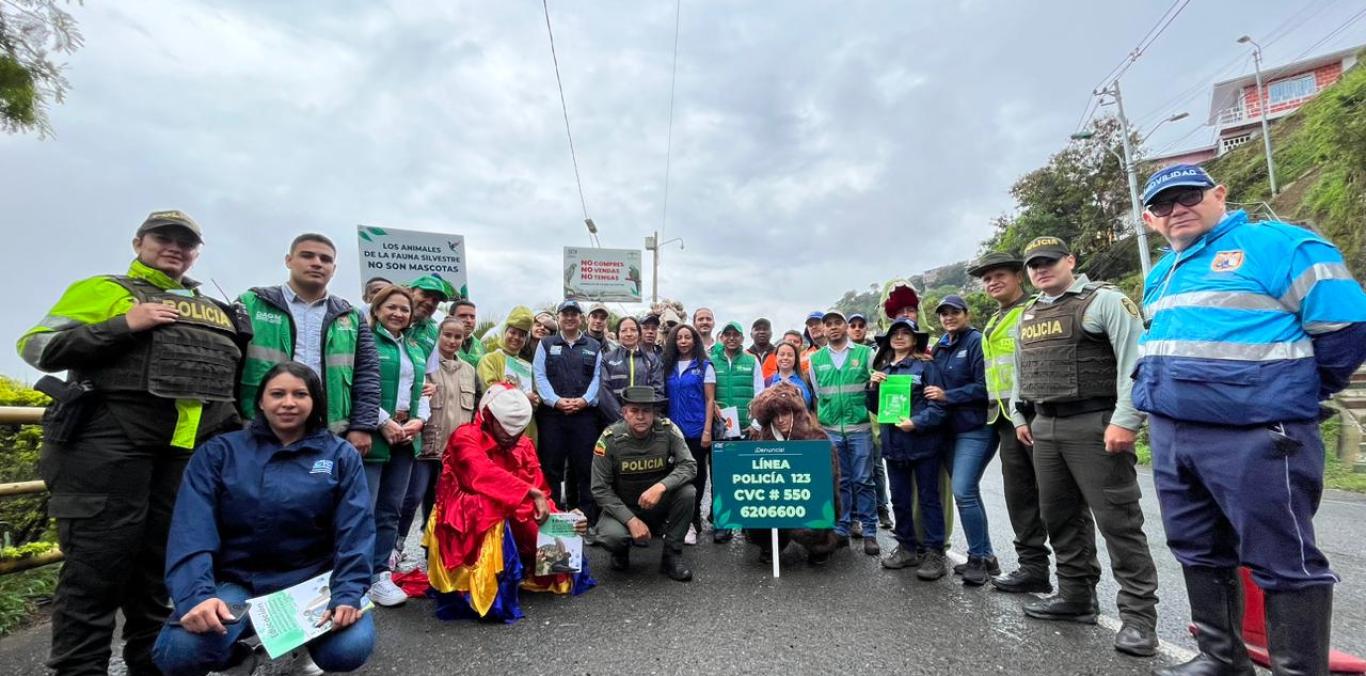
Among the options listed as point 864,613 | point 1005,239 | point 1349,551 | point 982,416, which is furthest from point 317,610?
point 1005,239

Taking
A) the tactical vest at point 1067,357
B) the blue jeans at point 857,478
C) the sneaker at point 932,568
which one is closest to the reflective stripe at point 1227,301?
the tactical vest at point 1067,357

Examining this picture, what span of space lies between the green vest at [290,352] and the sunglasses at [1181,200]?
13.5 ft

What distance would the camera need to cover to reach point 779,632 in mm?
3014

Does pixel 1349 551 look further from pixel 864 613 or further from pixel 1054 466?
pixel 864 613

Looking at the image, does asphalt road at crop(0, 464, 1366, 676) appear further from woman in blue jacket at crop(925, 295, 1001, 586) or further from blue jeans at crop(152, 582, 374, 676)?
blue jeans at crop(152, 582, 374, 676)

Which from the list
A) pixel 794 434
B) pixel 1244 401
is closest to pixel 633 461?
pixel 794 434

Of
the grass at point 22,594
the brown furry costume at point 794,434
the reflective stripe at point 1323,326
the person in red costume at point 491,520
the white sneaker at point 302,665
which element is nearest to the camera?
the reflective stripe at point 1323,326

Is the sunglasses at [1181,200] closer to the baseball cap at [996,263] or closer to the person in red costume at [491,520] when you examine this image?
the baseball cap at [996,263]

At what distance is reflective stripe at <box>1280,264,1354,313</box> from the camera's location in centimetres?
205

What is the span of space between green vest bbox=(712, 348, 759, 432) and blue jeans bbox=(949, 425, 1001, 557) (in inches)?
82.4

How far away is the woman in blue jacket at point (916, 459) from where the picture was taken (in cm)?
401

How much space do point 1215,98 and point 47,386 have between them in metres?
68.8

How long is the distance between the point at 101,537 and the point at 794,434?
3882 mm

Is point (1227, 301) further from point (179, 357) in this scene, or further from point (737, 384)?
point (179, 357)
